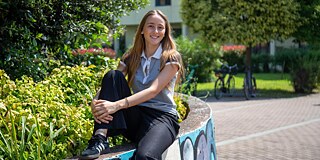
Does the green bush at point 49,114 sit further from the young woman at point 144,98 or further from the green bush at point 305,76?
the green bush at point 305,76

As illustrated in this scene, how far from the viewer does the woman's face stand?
4129 millimetres

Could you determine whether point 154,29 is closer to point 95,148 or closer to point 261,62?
point 95,148

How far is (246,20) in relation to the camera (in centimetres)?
1641

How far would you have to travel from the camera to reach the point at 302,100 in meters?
15.2

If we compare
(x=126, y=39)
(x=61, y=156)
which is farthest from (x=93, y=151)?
(x=126, y=39)

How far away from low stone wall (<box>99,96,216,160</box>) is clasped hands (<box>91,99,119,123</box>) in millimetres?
239

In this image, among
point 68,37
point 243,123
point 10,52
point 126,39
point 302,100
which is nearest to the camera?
point 10,52

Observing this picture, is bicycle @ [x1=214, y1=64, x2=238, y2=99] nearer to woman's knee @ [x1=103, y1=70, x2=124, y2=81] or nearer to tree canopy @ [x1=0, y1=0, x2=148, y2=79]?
tree canopy @ [x1=0, y1=0, x2=148, y2=79]

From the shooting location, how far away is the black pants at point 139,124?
139 inches

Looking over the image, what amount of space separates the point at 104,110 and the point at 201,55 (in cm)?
1826

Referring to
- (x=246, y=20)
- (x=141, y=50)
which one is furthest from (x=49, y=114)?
(x=246, y=20)

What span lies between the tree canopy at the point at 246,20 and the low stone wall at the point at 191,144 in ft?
37.3

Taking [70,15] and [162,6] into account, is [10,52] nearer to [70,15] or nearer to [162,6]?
[70,15]

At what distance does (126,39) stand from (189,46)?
19.2 meters
